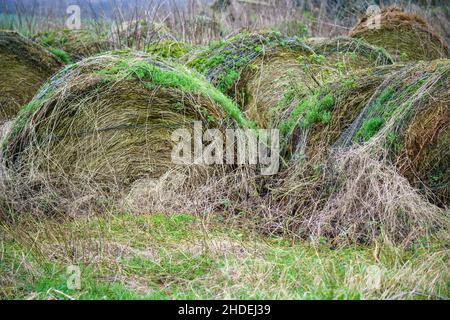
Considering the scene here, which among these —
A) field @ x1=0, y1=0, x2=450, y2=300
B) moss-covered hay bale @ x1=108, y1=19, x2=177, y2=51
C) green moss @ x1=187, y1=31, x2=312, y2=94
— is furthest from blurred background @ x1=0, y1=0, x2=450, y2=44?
field @ x1=0, y1=0, x2=450, y2=300

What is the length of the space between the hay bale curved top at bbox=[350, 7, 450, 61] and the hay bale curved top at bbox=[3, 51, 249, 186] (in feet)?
14.7

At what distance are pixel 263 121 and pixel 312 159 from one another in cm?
163

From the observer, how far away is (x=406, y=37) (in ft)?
31.6

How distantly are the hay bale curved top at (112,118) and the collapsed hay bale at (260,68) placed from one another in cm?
124

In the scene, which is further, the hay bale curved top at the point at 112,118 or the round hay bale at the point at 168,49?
the round hay bale at the point at 168,49

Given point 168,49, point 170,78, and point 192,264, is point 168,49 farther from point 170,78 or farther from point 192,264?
point 192,264

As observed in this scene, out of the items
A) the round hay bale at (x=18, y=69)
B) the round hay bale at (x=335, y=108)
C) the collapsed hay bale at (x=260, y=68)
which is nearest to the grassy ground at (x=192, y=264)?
the round hay bale at (x=335, y=108)

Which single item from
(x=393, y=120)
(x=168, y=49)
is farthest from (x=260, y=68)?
(x=393, y=120)

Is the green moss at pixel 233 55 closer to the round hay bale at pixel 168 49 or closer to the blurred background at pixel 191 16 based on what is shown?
the round hay bale at pixel 168 49

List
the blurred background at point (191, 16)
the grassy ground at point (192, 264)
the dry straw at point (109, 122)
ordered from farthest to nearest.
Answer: the blurred background at point (191, 16)
the dry straw at point (109, 122)
the grassy ground at point (192, 264)

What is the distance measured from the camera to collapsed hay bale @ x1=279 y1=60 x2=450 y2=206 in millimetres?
5270

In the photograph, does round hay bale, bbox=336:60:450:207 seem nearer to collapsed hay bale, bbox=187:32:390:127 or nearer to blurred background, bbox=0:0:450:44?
collapsed hay bale, bbox=187:32:390:127

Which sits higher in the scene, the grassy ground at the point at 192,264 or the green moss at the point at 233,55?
the green moss at the point at 233,55

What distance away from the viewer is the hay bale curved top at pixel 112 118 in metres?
5.66
